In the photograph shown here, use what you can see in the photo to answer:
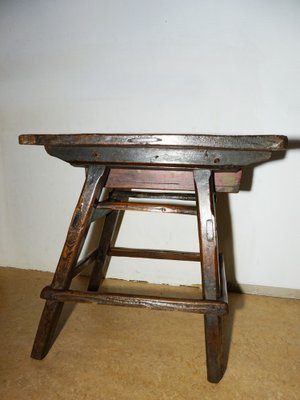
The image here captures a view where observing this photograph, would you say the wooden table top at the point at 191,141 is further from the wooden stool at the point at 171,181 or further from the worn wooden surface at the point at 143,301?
the worn wooden surface at the point at 143,301

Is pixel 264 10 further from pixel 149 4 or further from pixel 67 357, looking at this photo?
pixel 67 357

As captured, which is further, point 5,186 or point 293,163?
point 5,186

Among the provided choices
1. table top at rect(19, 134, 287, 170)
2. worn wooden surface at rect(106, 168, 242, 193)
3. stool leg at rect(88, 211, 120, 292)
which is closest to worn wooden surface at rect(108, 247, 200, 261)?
stool leg at rect(88, 211, 120, 292)

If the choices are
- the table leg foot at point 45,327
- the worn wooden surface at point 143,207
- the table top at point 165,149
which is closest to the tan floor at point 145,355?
the table leg foot at point 45,327

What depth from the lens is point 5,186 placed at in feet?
4.92

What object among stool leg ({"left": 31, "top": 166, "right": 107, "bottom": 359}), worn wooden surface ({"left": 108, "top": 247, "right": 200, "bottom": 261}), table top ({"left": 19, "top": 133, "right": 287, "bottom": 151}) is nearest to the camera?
table top ({"left": 19, "top": 133, "right": 287, "bottom": 151})

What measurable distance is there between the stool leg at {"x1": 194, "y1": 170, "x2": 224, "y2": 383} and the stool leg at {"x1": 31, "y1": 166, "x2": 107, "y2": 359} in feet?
1.06

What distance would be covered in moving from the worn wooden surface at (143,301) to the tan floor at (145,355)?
0.22m

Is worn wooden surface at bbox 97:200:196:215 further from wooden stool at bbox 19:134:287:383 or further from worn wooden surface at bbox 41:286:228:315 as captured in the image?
worn wooden surface at bbox 41:286:228:315

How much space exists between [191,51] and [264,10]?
34 centimetres

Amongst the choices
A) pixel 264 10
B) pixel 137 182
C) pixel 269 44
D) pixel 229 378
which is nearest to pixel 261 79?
pixel 269 44

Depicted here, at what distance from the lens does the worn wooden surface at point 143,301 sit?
73cm

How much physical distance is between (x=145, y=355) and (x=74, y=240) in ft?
1.51

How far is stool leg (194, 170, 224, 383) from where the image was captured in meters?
0.76
